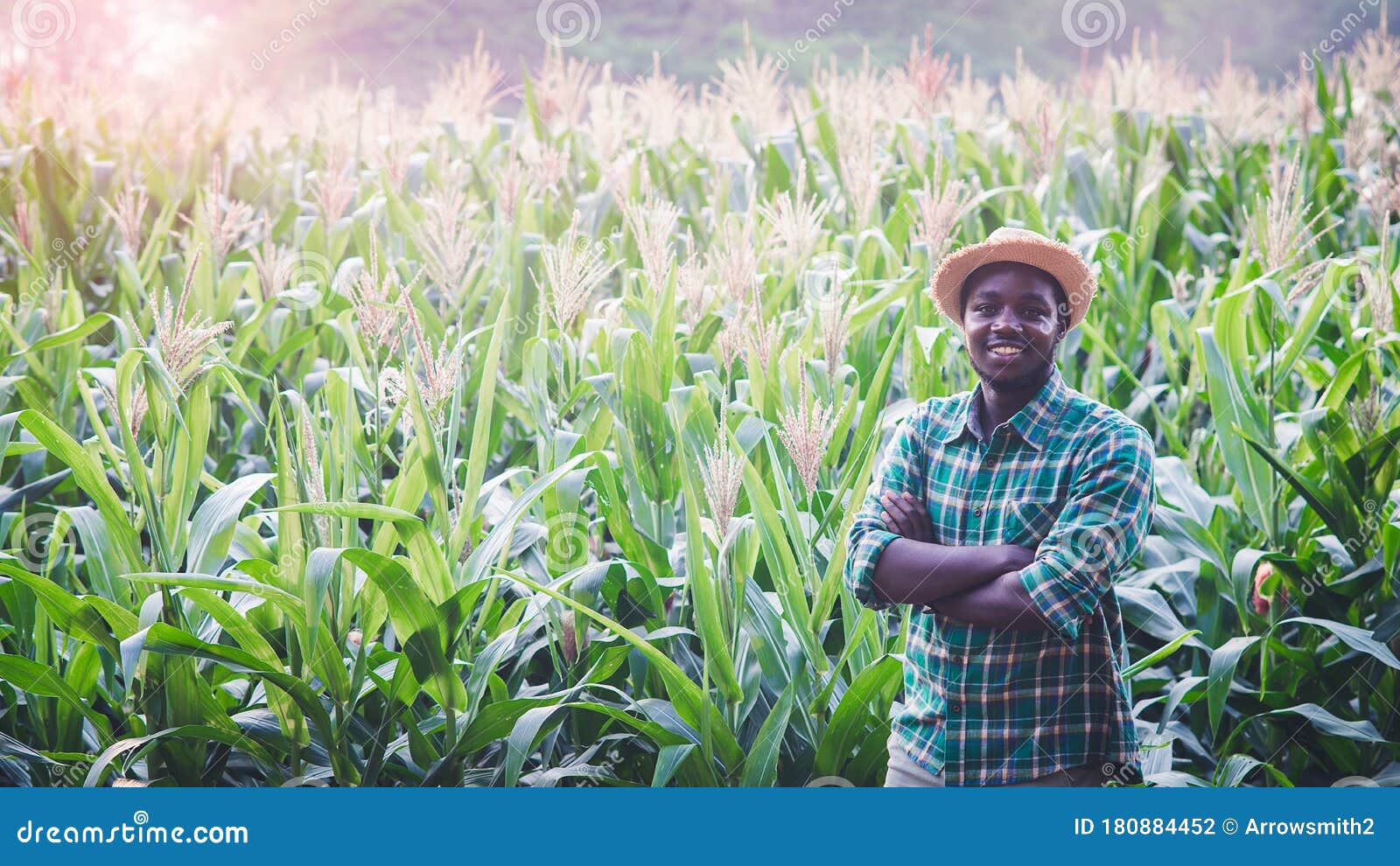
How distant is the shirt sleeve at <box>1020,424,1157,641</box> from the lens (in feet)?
3.94

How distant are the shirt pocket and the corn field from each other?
0.31 metres

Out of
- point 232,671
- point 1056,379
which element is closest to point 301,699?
point 232,671

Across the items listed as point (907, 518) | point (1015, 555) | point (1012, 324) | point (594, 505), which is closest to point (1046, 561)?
point (1015, 555)

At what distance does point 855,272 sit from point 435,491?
1.10 metres

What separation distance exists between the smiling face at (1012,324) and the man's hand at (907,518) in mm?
173

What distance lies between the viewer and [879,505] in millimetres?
1379

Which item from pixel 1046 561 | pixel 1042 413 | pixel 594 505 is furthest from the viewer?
pixel 594 505

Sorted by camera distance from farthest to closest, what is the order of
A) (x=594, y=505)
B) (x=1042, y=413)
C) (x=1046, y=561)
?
(x=594, y=505)
(x=1042, y=413)
(x=1046, y=561)

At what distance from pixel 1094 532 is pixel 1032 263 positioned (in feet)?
1.16

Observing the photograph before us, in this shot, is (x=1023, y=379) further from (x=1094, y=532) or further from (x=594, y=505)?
(x=594, y=505)

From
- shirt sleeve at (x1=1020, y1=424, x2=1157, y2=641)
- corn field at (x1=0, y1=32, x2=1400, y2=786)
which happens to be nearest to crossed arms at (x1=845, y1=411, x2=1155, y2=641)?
shirt sleeve at (x1=1020, y1=424, x2=1157, y2=641)

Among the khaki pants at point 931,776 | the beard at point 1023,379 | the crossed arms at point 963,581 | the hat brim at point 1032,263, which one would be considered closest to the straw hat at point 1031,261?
the hat brim at point 1032,263

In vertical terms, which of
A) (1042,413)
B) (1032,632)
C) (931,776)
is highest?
(1042,413)

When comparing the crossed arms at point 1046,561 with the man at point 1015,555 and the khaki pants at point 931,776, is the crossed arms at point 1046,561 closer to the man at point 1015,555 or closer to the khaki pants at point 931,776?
the man at point 1015,555
